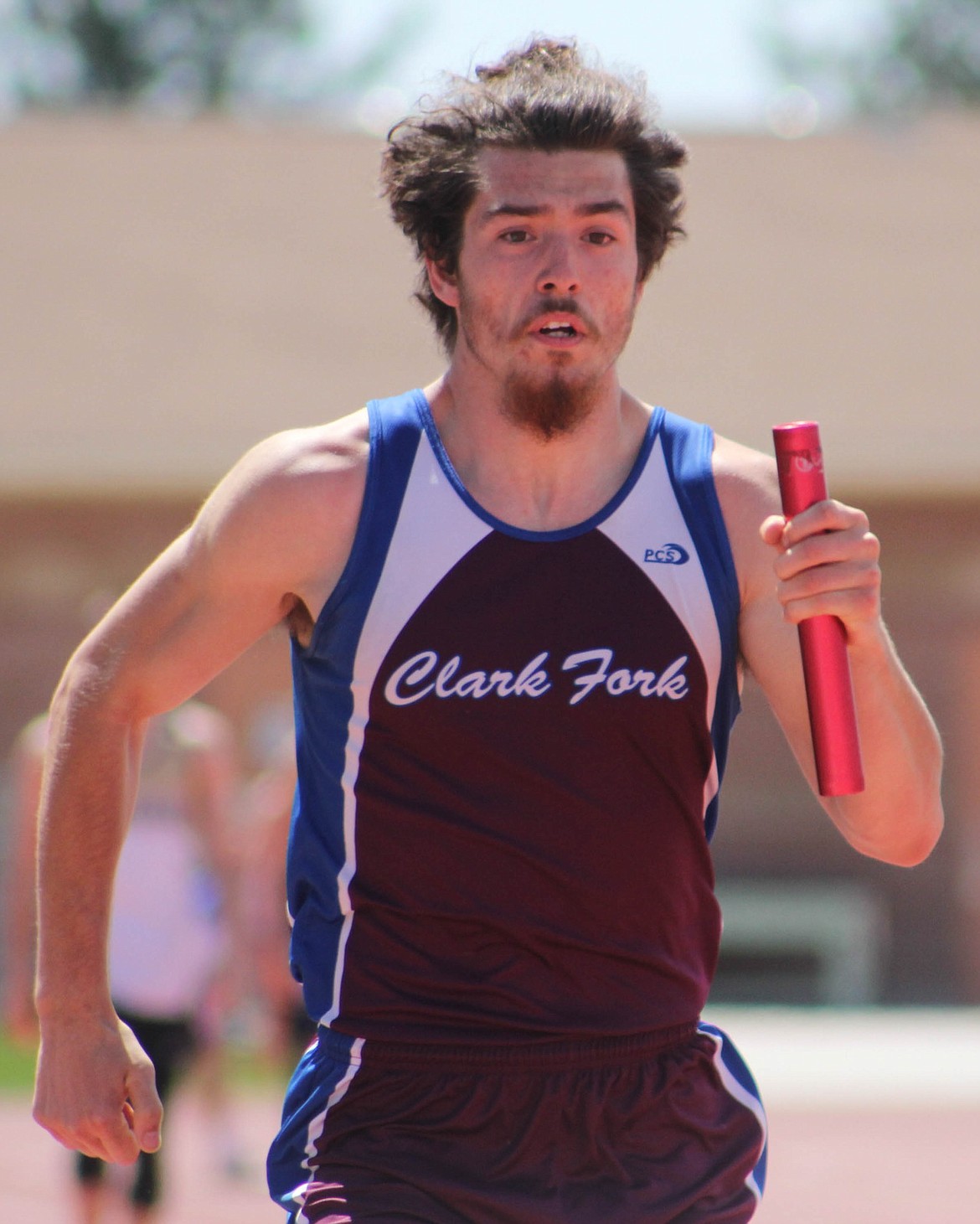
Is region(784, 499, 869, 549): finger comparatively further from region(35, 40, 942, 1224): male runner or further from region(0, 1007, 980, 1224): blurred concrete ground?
region(0, 1007, 980, 1224): blurred concrete ground

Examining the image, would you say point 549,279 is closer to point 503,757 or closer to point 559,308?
point 559,308

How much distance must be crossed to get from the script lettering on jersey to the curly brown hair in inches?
26.8

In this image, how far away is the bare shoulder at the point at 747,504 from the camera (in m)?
2.91

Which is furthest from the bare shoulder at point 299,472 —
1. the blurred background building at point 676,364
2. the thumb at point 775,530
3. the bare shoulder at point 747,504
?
the blurred background building at point 676,364

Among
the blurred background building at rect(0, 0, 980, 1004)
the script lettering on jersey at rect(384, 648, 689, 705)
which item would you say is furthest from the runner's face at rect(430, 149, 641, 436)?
the blurred background building at rect(0, 0, 980, 1004)

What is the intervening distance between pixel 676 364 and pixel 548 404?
1391 centimetres

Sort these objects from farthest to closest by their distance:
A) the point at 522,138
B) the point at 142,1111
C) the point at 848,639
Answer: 1. the point at 522,138
2. the point at 142,1111
3. the point at 848,639

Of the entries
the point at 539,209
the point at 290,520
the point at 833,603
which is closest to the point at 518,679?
the point at 290,520

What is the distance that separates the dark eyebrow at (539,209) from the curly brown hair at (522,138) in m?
0.09

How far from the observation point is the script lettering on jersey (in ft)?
9.20

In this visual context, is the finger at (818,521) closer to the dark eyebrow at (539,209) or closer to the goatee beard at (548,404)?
the goatee beard at (548,404)

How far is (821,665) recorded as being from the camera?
250cm

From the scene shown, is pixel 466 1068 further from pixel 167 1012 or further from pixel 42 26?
pixel 42 26

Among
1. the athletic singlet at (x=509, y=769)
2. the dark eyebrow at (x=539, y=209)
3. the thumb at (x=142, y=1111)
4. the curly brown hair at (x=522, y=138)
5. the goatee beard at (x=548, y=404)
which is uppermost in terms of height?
the curly brown hair at (x=522, y=138)
